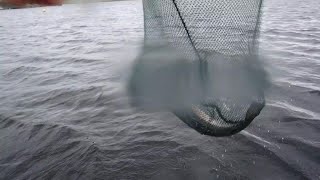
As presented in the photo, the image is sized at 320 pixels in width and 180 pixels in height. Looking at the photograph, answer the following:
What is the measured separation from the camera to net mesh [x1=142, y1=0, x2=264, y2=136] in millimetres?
4754

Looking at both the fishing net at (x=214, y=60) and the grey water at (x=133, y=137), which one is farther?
the grey water at (x=133, y=137)

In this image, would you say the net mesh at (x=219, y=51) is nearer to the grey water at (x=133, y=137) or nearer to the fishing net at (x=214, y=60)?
the fishing net at (x=214, y=60)

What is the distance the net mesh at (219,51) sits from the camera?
4.75m

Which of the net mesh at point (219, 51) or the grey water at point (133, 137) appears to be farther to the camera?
the grey water at point (133, 137)

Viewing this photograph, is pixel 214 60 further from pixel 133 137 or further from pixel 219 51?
pixel 133 137

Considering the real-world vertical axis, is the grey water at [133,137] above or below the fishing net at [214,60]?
below

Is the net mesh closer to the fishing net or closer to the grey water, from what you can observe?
the fishing net

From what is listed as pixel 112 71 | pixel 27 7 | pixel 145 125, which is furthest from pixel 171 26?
pixel 27 7

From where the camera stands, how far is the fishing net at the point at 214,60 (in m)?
4.77

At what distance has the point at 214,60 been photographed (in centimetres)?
497

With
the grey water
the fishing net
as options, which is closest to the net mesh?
the fishing net

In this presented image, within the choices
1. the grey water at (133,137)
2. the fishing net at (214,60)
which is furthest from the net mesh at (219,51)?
the grey water at (133,137)

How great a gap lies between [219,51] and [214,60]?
7.2 inches

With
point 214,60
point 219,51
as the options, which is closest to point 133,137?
point 214,60
